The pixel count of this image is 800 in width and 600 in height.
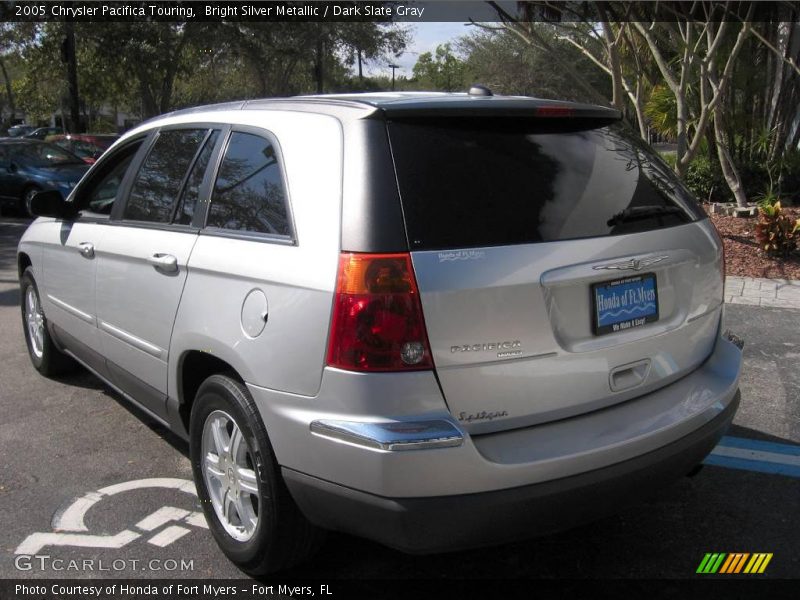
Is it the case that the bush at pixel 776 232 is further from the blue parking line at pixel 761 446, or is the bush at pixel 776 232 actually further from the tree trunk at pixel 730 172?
the blue parking line at pixel 761 446

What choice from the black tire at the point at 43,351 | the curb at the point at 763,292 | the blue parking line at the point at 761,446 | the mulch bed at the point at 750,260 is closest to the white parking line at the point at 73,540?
the black tire at the point at 43,351

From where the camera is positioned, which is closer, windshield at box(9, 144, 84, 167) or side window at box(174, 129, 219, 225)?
side window at box(174, 129, 219, 225)

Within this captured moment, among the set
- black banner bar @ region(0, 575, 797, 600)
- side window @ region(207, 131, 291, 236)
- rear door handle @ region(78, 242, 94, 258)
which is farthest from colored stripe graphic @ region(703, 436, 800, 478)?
rear door handle @ region(78, 242, 94, 258)

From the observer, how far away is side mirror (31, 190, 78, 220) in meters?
4.57

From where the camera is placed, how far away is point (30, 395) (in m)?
5.20

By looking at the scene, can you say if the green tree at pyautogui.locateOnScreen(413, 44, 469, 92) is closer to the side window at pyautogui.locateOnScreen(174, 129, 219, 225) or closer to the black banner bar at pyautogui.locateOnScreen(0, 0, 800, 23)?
the black banner bar at pyautogui.locateOnScreen(0, 0, 800, 23)

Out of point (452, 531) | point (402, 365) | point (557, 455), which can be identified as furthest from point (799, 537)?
point (402, 365)

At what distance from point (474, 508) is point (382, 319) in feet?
2.14

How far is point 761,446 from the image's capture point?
4.23 m

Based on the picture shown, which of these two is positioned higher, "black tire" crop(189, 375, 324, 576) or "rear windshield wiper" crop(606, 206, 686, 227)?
"rear windshield wiper" crop(606, 206, 686, 227)

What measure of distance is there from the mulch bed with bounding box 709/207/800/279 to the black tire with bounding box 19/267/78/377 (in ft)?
22.1

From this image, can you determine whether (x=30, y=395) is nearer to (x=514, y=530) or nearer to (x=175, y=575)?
(x=175, y=575)

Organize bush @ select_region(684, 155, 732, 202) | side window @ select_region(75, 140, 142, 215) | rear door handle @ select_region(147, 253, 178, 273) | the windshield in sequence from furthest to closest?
the windshield, bush @ select_region(684, 155, 732, 202), side window @ select_region(75, 140, 142, 215), rear door handle @ select_region(147, 253, 178, 273)

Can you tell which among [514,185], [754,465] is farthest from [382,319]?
[754,465]
